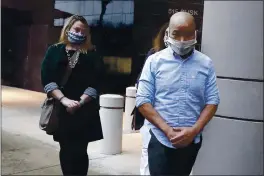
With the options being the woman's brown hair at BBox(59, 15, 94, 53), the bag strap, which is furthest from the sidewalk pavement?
the woman's brown hair at BBox(59, 15, 94, 53)

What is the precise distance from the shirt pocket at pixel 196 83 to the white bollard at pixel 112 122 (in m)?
2.91

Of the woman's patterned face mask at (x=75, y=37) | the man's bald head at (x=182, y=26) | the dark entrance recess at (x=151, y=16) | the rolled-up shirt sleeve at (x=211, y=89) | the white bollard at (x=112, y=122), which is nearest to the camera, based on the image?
the man's bald head at (x=182, y=26)

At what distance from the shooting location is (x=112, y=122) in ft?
18.6

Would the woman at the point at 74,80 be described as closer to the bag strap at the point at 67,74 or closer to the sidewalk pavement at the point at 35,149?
the bag strap at the point at 67,74

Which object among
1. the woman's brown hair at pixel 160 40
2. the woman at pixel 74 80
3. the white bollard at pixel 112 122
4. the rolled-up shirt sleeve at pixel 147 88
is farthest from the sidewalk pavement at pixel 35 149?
the rolled-up shirt sleeve at pixel 147 88

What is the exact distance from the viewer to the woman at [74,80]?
141 inches

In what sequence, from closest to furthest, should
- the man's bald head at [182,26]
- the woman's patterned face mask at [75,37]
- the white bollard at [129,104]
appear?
the man's bald head at [182,26]
the woman's patterned face mask at [75,37]
the white bollard at [129,104]

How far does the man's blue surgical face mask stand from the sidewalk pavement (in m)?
2.19

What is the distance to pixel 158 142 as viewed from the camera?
285cm

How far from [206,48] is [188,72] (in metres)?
0.18

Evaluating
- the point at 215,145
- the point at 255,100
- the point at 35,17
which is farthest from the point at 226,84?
the point at 35,17

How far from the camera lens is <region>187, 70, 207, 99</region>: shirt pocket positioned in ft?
9.00

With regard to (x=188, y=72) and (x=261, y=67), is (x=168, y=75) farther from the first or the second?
(x=261, y=67)

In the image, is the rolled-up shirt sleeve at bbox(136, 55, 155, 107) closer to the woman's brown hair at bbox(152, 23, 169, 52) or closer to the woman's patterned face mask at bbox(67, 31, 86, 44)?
the woman's brown hair at bbox(152, 23, 169, 52)
